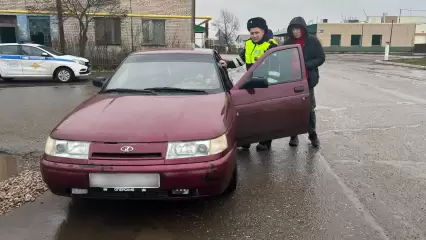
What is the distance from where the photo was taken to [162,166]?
314cm

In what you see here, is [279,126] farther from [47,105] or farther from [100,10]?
[100,10]

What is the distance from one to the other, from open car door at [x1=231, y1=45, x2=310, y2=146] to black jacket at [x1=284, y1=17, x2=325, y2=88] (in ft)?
1.22

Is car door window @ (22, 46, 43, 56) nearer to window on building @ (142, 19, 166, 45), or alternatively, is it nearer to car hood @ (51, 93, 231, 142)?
window on building @ (142, 19, 166, 45)

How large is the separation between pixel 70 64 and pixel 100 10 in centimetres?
858

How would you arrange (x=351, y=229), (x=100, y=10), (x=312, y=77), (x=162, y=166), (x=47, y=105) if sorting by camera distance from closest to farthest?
(x=162, y=166)
(x=351, y=229)
(x=312, y=77)
(x=47, y=105)
(x=100, y=10)

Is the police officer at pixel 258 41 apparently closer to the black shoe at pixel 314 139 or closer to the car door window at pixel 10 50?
the black shoe at pixel 314 139

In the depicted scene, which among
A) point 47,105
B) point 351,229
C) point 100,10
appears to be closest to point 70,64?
point 47,105

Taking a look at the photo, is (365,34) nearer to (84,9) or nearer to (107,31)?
(107,31)

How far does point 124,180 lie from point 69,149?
1.82ft

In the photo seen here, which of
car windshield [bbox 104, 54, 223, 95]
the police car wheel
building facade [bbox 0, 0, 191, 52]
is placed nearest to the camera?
car windshield [bbox 104, 54, 223, 95]

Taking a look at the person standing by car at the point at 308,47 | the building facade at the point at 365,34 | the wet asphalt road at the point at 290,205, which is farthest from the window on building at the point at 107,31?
the building facade at the point at 365,34

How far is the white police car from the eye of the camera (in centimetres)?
1523

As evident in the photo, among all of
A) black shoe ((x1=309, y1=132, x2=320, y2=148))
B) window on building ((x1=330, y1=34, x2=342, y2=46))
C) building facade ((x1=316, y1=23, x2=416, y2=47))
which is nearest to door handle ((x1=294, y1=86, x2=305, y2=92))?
black shoe ((x1=309, y1=132, x2=320, y2=148))

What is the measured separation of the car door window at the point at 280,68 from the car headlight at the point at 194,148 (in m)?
2.07
